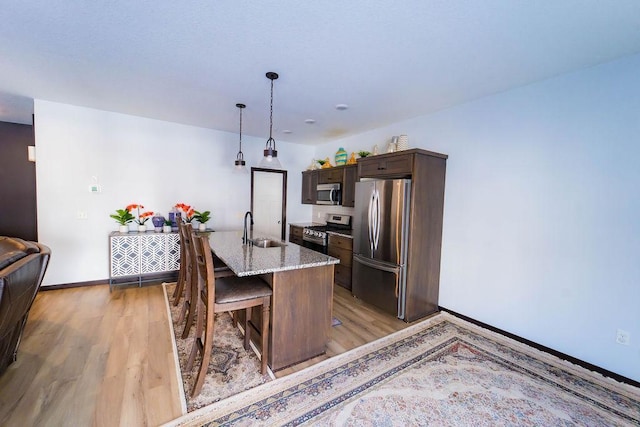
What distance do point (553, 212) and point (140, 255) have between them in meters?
5.01

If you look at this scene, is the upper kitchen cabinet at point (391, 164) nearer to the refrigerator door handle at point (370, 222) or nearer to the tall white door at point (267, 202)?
the refrigerator door handle at point (370, 222)

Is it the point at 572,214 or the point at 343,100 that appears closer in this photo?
the point at 572,214

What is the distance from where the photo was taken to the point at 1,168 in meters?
4.43

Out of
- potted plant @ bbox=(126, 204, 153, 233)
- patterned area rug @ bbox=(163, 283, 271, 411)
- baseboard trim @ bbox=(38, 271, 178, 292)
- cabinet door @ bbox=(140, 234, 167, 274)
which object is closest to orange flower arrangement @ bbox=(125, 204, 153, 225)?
potted plant @ bbox=(126, 204, 153, 233)

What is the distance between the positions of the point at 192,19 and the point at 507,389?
11.4 feet

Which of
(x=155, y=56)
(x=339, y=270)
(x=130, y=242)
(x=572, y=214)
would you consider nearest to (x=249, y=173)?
(x=130, y=242)

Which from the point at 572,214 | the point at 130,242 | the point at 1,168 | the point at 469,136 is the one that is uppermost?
the point at 469,136

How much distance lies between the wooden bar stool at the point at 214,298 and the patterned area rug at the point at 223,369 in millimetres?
66

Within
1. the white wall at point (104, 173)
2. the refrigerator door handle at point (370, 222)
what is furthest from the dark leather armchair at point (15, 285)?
the refrigerator door handle at point (370, 222)

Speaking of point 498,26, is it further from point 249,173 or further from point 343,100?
point 249,173

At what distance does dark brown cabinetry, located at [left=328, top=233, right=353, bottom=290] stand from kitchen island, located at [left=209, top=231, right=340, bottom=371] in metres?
1.61

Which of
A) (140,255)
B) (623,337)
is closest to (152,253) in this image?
(140,255)

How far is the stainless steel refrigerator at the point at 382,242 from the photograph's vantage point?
9.85 feet

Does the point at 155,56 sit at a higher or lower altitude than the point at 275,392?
higher
